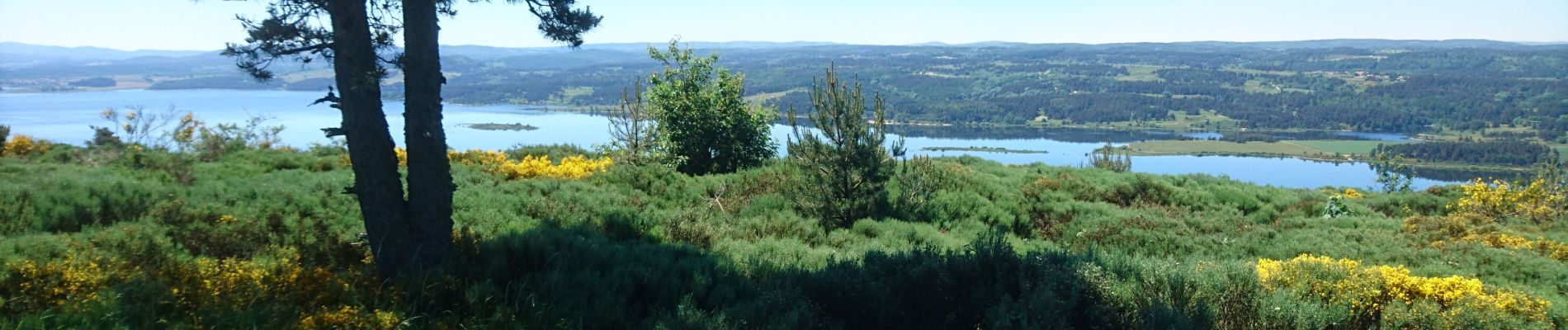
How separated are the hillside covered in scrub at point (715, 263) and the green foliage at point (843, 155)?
29 cm

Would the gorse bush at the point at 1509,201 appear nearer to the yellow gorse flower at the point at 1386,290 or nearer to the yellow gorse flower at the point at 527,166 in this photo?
the yellow gorse flower at the point at 1386,290

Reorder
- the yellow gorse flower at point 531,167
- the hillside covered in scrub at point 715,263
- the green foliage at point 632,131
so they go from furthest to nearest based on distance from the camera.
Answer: the green foliage at point 632,131, the yellow gorse flower at point 531,167, the hillside covered in scrub at point 715,263

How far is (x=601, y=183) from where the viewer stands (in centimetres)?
1138

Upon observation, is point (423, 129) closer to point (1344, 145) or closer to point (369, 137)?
point (369, 137)

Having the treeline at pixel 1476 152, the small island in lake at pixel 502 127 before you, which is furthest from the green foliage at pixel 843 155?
the treeline at pixel 1476 152

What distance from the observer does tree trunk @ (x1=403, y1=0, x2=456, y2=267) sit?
513cm

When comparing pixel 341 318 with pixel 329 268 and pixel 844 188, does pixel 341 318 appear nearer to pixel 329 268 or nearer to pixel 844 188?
pixel 329 268

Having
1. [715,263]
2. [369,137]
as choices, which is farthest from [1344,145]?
[369,137]

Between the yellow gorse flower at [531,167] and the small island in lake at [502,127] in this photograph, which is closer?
the yellow gorse flower at [531,167]

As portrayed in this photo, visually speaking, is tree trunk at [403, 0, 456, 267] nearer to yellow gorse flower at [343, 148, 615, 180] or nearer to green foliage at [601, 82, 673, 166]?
yellow gorse flower at [343, 148, 615, 180]

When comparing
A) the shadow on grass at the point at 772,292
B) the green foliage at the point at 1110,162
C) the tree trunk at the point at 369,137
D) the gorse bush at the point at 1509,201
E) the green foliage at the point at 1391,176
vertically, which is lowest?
the green foliage at the point at 1391,176

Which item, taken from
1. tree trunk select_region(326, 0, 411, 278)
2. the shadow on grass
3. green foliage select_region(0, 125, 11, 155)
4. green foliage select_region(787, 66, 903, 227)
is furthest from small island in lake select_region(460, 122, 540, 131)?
tree trunk select_region(326, 0, 411, 278)

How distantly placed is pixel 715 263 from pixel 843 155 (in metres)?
4.00

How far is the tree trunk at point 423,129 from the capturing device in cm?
513
